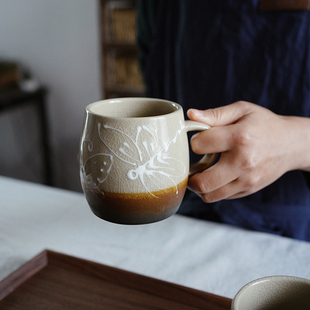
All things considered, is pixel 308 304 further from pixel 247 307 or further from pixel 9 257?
pixel 9 257

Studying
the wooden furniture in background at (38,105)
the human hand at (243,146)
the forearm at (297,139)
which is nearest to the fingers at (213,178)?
the human hand at (243,146)

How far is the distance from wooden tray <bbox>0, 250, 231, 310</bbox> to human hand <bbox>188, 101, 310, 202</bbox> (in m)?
0.13

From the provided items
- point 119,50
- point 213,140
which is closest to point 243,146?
point 213,140

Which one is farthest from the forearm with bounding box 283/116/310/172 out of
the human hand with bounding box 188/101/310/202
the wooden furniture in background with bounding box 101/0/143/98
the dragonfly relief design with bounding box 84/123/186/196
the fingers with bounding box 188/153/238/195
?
the wooden furniture in background with bounding box 101/0/143/98

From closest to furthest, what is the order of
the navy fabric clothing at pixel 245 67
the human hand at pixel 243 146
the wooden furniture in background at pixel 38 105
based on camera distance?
the human hand at pixel 243 146, the navy fabric clothing at pixel 245 67, the wooden furniture in background at pixel 38 105

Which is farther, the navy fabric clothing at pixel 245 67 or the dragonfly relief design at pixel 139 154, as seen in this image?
the navy fabric clothing at pixel 245 67

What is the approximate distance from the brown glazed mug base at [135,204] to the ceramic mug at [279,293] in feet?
0.39

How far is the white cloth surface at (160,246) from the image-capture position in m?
0.52

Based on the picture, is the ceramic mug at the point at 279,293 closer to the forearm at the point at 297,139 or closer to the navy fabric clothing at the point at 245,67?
the forearm at the point at 297,139

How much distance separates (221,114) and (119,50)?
1401 mm

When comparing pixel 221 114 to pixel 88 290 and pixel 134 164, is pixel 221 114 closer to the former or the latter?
pixel 134 164

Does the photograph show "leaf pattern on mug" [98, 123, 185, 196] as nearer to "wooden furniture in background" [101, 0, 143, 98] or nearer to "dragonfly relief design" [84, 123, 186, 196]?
"dragonfly relief design" [84, 123, 186, 196]

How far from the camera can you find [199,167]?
1.46ft

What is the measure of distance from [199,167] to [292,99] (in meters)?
0.34
